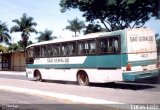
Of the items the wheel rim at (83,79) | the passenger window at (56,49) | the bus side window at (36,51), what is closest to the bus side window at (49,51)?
the passenger window at (56,49)

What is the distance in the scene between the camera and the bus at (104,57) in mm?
16688

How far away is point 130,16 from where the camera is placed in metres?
31.5

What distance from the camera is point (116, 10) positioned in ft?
102

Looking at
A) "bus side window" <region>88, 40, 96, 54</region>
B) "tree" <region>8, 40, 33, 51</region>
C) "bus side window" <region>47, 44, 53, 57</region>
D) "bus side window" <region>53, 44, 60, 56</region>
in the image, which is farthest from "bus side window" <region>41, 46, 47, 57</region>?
"tree" <region>8, 40, 33, 51</region>

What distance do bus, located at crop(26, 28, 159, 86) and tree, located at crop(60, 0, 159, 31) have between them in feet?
29.0

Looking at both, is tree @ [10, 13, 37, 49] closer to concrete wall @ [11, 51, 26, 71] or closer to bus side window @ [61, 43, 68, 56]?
concrete wall @ [11, 51, 26, 71]

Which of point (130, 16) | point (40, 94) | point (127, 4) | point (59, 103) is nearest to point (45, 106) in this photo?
point (59, 103)

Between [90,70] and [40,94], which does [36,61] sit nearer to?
[90,70]

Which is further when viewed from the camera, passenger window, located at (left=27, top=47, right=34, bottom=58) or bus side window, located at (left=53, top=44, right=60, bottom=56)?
passenger window, located at (left=27, top=47, right=34, bottom=58)

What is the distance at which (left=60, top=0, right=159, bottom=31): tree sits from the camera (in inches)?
1134

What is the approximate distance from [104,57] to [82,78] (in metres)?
2.97

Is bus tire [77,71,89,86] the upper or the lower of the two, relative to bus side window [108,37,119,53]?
lower

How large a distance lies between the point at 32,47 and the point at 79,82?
691 centimetres

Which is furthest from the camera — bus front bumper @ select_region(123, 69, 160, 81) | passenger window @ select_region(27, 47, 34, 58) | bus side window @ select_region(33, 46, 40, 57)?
passenger window @ select_region(27, 47, 34, 58)
